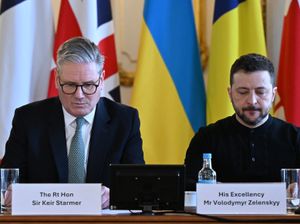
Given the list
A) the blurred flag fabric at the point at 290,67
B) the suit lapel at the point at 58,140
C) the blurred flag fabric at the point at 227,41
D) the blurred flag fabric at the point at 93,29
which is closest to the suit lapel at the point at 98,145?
the suit lapel at the point at 58,140

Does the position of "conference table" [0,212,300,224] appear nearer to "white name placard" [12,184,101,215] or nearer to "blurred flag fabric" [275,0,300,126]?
"white name placard" [12,184,101,215]

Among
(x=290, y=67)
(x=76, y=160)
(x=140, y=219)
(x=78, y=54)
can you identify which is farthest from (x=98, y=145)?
(x=290, y=67)

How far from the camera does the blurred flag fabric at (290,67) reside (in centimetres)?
361

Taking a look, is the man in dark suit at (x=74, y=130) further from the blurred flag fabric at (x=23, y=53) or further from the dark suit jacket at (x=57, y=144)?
the blurred flag fabric at (x=23, y=53)

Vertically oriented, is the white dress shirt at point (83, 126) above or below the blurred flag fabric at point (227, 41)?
below

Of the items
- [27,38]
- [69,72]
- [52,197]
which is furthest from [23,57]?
[52,197]

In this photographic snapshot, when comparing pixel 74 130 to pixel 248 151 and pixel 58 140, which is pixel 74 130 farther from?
pixel 248 151

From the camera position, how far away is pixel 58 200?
1903mm

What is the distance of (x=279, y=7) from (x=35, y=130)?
189 centimetres

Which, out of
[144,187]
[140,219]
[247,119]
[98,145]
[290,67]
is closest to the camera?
[140,219]

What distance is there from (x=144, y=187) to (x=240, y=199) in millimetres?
296

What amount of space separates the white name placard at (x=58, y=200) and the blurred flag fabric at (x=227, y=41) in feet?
6.02

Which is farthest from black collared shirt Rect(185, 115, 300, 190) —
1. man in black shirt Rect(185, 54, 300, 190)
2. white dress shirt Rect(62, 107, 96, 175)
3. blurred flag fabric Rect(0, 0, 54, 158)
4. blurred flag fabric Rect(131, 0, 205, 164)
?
blurred flag fabric Rect(0, 0, 54, 158)

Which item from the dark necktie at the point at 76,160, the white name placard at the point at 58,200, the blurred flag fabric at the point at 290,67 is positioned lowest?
the white name placard at the point at 58,200
